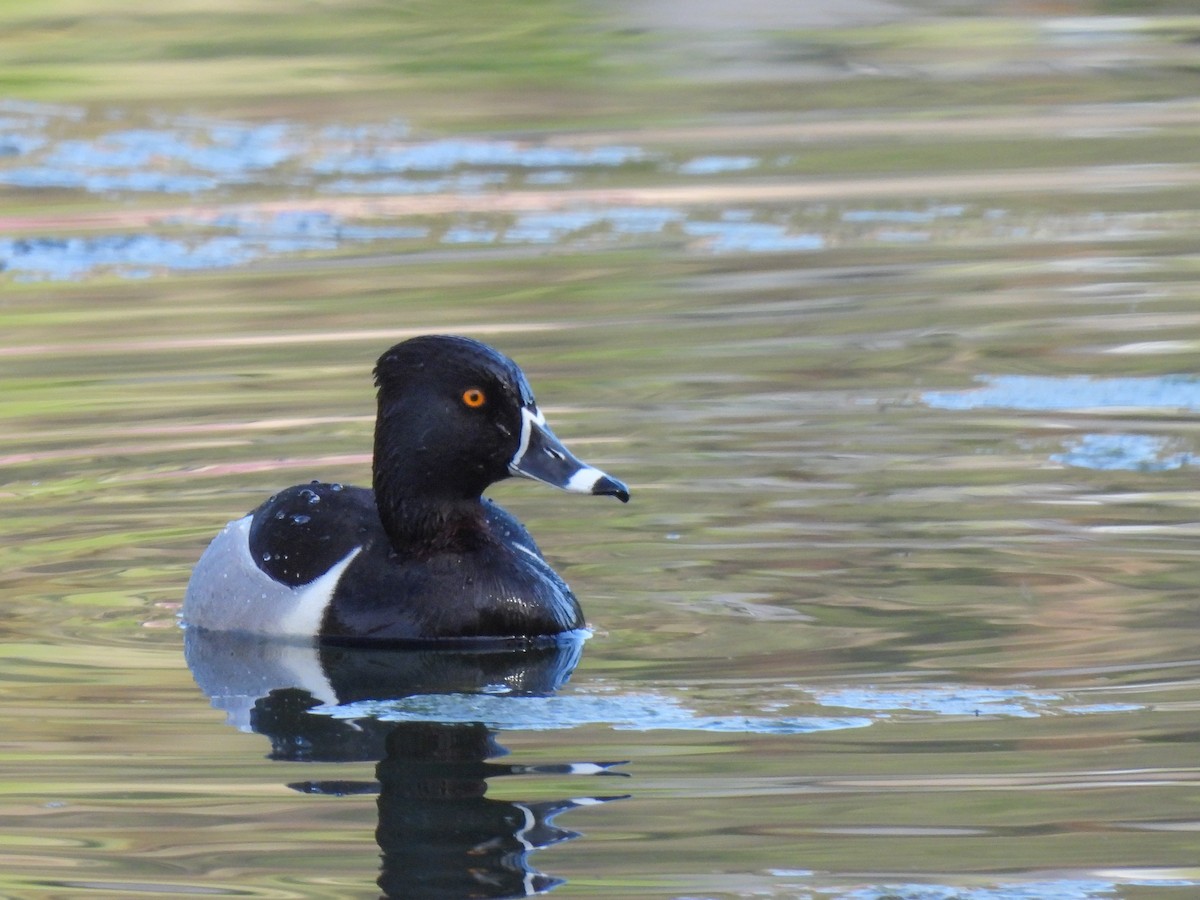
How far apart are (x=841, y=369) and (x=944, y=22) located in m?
12.7

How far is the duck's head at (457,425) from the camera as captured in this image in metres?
7.39

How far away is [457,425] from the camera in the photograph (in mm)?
7395

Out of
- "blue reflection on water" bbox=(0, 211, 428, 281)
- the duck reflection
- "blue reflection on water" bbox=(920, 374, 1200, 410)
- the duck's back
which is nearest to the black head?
the duck's back

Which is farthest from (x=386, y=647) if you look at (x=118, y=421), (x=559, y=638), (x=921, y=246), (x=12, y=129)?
(x=12, y=129)

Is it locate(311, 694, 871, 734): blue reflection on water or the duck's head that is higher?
the duck's head

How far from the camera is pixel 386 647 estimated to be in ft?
24.1

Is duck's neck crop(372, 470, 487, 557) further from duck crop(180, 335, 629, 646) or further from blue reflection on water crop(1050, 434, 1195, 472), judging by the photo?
blue reflection on water crop(1050, 434, 1195, 472)

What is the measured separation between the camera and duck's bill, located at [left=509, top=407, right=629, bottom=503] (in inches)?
287

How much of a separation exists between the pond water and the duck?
16 centimetres

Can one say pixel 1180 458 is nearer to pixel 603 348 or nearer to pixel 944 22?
pixel 603 348

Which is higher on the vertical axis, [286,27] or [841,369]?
[286,27]

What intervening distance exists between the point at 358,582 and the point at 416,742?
132 cm

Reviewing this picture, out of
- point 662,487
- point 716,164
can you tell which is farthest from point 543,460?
point 716,164

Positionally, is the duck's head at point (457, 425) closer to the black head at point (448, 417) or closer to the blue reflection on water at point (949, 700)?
the black head at point (448, 417)
